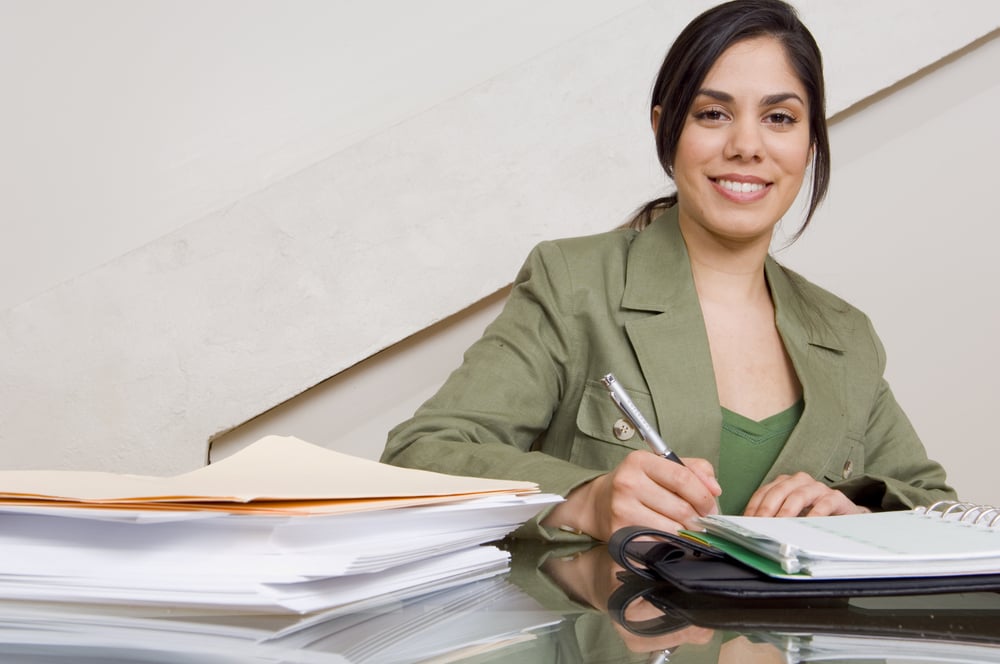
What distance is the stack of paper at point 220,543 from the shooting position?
557mm

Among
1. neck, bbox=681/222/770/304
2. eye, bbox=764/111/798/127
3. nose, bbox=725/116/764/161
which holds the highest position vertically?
eye, bbox=764/111/798/127

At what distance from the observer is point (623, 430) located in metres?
1.43

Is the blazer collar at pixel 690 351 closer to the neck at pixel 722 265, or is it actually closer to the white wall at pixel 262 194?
the neck at pixel 722 265

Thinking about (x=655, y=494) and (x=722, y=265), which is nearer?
(x=655, y=494)

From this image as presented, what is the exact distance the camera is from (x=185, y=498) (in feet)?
1.82

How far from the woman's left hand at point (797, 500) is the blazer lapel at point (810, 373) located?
379mm

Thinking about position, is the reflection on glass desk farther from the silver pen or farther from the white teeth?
the white teeth

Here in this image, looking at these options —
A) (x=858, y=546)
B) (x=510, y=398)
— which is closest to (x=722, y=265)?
(x=510, y=398)

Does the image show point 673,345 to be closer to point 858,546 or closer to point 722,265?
point 722,265

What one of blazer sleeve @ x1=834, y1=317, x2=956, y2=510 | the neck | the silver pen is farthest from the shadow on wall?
the silver pen

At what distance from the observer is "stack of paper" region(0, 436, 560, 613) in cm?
56

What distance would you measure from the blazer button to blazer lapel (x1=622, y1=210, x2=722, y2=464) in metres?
0.04

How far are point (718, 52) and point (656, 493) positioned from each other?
2.77ft

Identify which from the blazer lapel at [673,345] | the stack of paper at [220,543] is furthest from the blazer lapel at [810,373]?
the stack of paper at [220,543]
